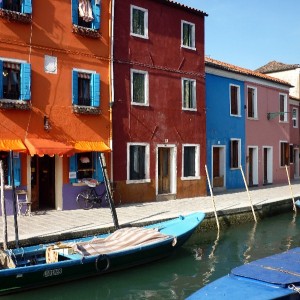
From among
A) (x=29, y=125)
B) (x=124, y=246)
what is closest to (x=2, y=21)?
(x=29, y=125)

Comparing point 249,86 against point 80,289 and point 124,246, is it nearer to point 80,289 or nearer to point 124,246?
point 124,246

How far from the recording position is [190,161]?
19.2 metres

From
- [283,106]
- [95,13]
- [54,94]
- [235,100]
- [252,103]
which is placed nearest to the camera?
[54,94]

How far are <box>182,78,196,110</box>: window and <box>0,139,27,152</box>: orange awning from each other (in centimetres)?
770

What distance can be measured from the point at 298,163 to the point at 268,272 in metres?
24.4

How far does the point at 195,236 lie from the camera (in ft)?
44.7

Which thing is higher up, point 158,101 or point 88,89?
point 88,89

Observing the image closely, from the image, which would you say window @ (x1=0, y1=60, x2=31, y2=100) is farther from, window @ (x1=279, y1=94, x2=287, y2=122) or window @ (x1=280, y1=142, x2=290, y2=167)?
window @ (x1=280, y1=142, x2=290, y2=167)

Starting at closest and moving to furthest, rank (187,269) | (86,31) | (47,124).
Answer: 1. (187,269)
2. (47,124)
3. (86,31)

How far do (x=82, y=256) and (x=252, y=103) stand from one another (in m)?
17.1

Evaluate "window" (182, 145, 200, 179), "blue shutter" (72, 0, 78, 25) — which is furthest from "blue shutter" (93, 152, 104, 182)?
"blue shutter" (72, 0, 78, 25)

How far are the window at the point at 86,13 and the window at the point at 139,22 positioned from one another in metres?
1.71

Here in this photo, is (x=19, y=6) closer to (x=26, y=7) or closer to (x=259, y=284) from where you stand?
(x=26, y=7)

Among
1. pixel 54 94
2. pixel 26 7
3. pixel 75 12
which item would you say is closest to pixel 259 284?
pixel 54 94
